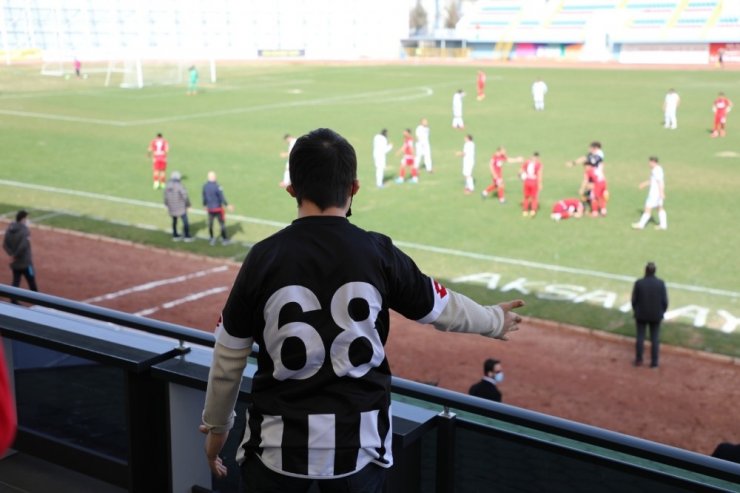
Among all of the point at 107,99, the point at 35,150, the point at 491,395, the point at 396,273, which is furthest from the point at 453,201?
the point at 107,99

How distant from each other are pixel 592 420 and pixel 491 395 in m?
2.56

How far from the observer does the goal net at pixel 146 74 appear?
5656 cm

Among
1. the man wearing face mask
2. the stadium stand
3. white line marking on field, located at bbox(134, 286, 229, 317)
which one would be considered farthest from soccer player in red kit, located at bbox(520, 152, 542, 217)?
the stadium stand

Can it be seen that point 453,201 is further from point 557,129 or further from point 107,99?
point 107,99

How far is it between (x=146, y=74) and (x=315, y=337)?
60841 millimetres

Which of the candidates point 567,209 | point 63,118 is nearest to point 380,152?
point 567,209

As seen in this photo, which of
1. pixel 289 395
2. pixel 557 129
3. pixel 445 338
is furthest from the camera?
pixel 557 129

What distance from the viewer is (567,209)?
20.6 m

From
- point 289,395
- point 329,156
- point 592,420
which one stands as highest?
point 329,156

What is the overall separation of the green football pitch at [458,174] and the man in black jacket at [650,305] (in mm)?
1344

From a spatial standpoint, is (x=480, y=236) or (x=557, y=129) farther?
(x=557, y=129)

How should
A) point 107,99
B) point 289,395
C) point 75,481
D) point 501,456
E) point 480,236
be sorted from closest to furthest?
point 289,395, point 501,456, point 75,481, point 480,236, point 107,99

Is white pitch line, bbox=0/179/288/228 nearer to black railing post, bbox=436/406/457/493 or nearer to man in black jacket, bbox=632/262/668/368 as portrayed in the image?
man in black jacket, bbox=632/262/668/368

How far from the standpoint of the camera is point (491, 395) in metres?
9.23
